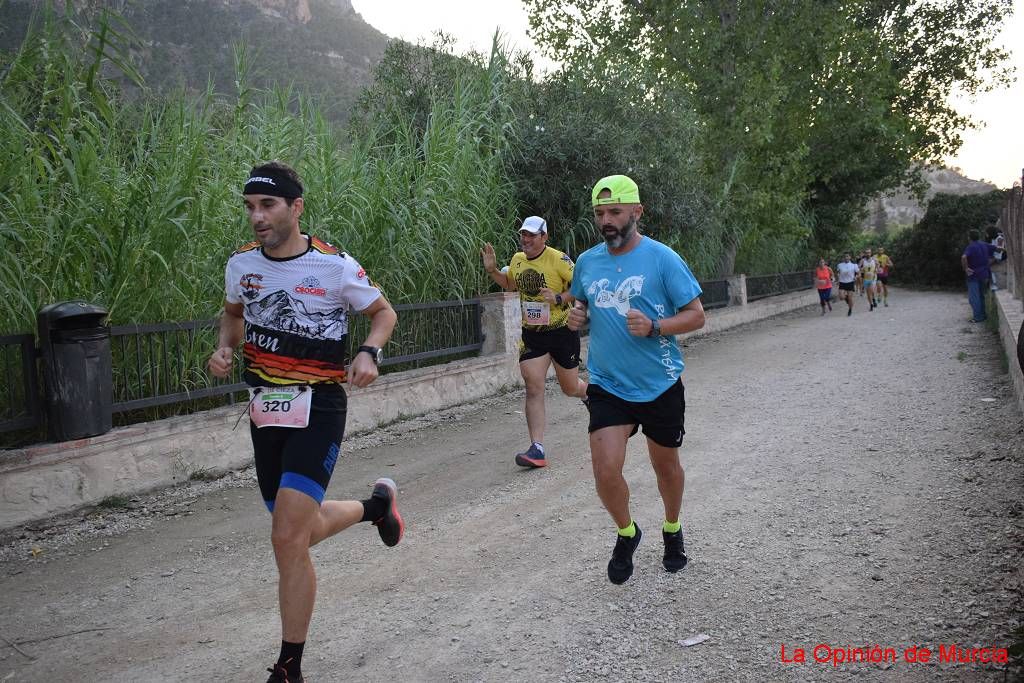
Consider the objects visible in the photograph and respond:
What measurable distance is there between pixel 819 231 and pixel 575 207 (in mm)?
23676

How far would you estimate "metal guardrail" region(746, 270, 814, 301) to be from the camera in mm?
25234

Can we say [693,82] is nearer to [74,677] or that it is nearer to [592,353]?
[592,353]

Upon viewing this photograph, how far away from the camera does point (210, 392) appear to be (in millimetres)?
7105

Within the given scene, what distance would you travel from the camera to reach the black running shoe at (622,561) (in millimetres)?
4328

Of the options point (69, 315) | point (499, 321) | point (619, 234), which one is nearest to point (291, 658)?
point (619, 234)

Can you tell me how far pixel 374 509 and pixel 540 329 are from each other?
3277 mm

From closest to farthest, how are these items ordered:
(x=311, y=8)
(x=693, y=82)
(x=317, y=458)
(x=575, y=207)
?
(x=317, y=458) < (x=575, y=207) < (x=693, y=82) < (x=311, y=8)

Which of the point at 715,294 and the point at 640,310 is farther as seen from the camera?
the point at 715,294

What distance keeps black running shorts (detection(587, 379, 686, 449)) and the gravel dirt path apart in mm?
736

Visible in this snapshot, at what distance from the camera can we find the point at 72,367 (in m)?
5.96

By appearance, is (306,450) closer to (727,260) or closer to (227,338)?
(227,338)

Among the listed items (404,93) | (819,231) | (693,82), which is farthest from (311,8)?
(404,93)

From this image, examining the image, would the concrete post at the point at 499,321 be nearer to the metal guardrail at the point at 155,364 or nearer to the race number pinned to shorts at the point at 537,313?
the metal guardrail at the point at 155,364

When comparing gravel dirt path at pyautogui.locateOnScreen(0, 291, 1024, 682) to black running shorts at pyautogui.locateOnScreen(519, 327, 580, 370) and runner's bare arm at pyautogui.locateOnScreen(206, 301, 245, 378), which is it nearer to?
black running shorts at pyautogui.locateOnScreen(519, 327, 580, 370)
